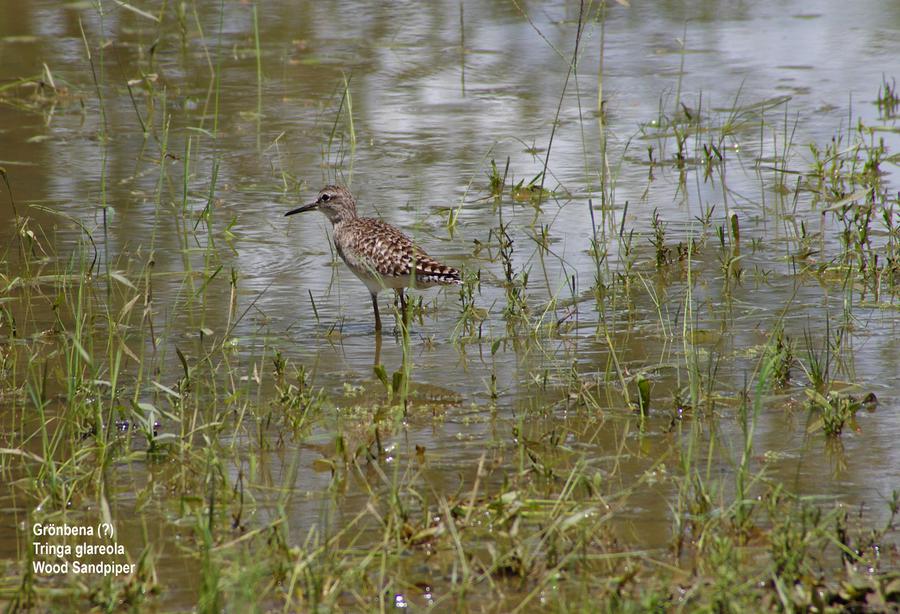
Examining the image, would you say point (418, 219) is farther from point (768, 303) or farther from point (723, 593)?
point (723, 593)

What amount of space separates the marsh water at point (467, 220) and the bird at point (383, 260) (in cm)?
26

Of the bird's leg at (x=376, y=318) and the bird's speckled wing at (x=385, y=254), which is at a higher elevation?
the bird's speckled wing at (x=385, y=254)

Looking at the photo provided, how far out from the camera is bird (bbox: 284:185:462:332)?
7641 mm

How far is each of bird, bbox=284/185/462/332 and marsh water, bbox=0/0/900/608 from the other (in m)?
0.26

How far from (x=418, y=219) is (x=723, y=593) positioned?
18.8ft

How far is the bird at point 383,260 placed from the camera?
301 inches

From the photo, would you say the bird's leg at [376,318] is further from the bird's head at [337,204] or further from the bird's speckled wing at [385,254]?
the bird's head at [337,204]

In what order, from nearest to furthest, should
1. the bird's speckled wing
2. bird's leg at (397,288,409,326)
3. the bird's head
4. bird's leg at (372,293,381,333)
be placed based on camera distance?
the bird's speckled wing < bird's leg at (372,293,381,333) < bird's leg at (397,288,409,326) < the bird's head

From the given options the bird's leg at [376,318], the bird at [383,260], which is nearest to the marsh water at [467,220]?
the bird's leg at [376,318]

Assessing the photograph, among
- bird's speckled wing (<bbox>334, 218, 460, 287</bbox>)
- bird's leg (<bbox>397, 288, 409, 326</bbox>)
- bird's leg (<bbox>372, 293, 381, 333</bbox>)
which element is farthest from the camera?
bird's leg (<bbox>397, 288, 409, 326</bbox>)

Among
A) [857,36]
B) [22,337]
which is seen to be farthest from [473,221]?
[857,36]

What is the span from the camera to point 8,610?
4.38 metres

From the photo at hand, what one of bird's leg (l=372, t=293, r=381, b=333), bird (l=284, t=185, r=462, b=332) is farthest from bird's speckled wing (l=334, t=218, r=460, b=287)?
bird's leg (l=372, t=293, r=381, b=333)

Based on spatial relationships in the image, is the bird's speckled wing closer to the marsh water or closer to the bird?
the bird
